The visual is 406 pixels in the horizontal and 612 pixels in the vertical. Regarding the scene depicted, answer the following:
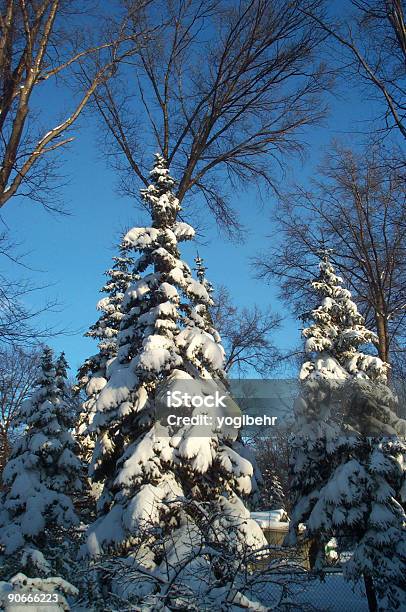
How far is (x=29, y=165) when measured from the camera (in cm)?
713

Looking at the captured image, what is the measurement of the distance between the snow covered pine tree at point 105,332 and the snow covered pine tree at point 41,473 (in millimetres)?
1320

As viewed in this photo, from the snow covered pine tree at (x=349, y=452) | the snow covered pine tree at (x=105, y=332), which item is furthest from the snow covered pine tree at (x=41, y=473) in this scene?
the snow covered pine tree at (x=349, y=452)

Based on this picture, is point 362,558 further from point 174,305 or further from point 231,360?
point 231,360

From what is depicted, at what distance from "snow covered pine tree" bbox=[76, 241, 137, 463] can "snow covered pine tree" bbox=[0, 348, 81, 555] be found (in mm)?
1320

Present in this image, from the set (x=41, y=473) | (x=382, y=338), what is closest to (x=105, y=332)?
(x=41, y=473)

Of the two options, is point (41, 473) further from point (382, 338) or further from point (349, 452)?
point (382, 338)

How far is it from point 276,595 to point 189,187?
8.34m

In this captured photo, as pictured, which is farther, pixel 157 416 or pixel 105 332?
pixel 105 332

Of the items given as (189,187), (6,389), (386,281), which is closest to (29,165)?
(189,187)

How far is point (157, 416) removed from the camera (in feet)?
29.3

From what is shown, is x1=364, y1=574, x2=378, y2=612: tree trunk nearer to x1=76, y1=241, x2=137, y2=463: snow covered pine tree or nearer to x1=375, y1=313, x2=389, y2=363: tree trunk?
x1=375, y1=313, x2=389, y2=363: tree trunk

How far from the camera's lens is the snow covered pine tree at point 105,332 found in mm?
16750

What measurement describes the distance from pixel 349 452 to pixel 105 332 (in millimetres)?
8677

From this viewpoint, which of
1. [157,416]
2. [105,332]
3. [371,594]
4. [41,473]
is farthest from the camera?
[105,332]
